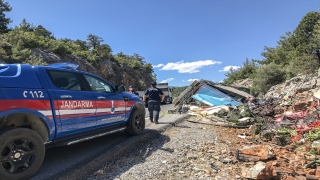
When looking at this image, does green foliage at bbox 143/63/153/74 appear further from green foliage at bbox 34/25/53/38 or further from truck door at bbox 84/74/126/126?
truck door at bbox 84/74/126/126

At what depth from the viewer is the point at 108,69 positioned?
39.1 metres

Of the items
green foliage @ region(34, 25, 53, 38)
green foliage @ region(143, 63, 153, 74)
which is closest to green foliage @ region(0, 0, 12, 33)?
green foliage @ region(34, 25, 53, 38)

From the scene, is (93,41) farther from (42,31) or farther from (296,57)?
(296,57)

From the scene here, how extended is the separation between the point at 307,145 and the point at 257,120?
375cm

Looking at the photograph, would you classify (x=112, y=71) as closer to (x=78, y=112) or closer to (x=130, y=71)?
(x=130, y=71)

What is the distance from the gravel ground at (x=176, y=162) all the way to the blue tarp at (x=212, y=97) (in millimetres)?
7710

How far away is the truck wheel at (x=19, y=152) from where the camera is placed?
2.94 metres

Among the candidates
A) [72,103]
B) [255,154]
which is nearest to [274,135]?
[255,154]

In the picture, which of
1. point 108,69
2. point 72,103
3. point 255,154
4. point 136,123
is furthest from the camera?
point 108,69

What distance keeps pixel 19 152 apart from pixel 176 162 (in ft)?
9.22

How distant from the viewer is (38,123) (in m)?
3.48

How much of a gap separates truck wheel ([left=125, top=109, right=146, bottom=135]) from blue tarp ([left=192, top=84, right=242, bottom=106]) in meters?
8.37

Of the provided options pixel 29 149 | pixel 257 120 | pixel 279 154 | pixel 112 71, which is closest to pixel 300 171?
pixel 279 154

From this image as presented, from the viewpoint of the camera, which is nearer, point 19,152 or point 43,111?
point 19,152
